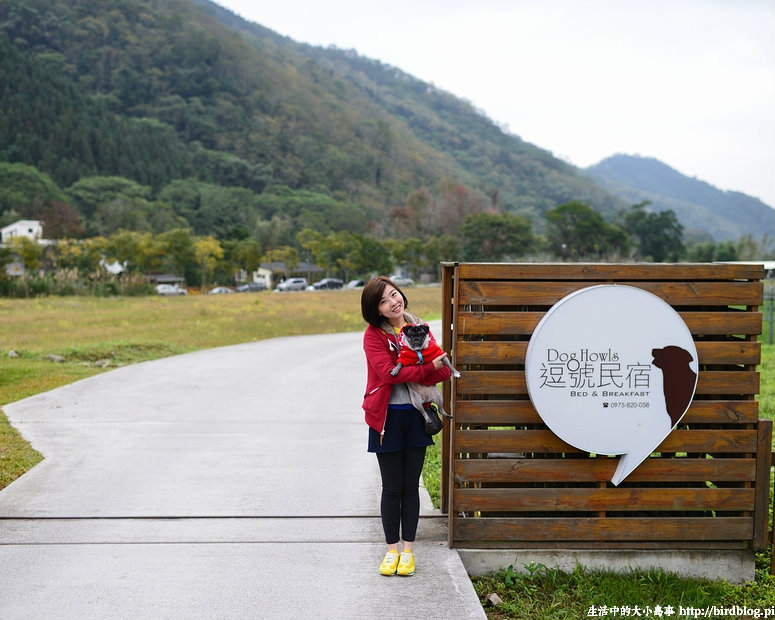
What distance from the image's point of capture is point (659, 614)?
13.6 ft

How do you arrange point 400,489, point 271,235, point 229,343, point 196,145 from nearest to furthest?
point 400,489
point 229,343
point 271,235
point 196,145

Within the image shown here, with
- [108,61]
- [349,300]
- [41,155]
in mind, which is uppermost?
[108,61]

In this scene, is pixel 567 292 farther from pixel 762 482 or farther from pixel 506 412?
pixel 762 482

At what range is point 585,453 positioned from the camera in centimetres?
447

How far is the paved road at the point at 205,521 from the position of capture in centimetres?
389

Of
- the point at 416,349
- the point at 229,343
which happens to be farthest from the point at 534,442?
the point at 229,343

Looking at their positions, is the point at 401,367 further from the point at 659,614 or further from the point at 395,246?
the point at 395,246

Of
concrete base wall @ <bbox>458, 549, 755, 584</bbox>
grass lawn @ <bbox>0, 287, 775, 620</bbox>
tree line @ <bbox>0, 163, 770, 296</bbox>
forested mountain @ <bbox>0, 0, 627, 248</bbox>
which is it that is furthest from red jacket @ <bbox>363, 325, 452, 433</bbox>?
forested mountain @ <bbox>0, 0, 627, 248</bbox>

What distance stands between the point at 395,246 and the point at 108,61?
382 feet

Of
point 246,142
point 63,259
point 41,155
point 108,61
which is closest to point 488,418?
point 63,259

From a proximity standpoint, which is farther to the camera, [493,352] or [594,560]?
[594,560]

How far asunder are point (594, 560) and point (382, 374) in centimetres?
166

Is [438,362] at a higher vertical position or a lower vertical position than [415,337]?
lower

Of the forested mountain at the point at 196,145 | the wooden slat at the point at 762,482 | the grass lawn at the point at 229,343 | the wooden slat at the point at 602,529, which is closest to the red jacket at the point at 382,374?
the wooden slat at the point at 602,529
